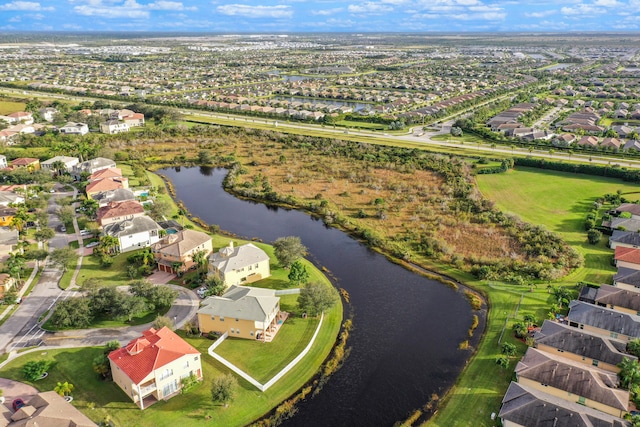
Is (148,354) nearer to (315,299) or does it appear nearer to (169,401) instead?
(169,401)

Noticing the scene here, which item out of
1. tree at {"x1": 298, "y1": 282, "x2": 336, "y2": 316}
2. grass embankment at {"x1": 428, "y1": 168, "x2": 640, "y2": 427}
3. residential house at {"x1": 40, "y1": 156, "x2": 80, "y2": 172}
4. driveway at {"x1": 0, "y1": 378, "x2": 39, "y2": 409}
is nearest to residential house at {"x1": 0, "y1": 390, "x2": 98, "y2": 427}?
driveway at {"x1": 0, "y1": 378, "x2": 39, "y2": 409}

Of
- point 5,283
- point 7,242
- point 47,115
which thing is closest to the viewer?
point 5,283

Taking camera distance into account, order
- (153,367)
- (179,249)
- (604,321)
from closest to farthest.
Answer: (153,367)
(604,321)
(179,249)

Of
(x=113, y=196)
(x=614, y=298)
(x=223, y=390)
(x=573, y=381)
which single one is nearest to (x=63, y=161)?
(x=113, y=196)

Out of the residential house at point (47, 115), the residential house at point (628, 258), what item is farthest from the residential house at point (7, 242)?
the residential house at point (47, 115)

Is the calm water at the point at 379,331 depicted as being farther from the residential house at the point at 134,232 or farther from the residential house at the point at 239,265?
the residential house at the point at 134,232

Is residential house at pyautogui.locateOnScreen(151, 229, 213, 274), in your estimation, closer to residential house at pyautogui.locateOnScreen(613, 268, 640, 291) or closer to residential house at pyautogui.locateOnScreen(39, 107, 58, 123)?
residential house at pyautogui.locateOnScreen(613, 268, 640, 291)
